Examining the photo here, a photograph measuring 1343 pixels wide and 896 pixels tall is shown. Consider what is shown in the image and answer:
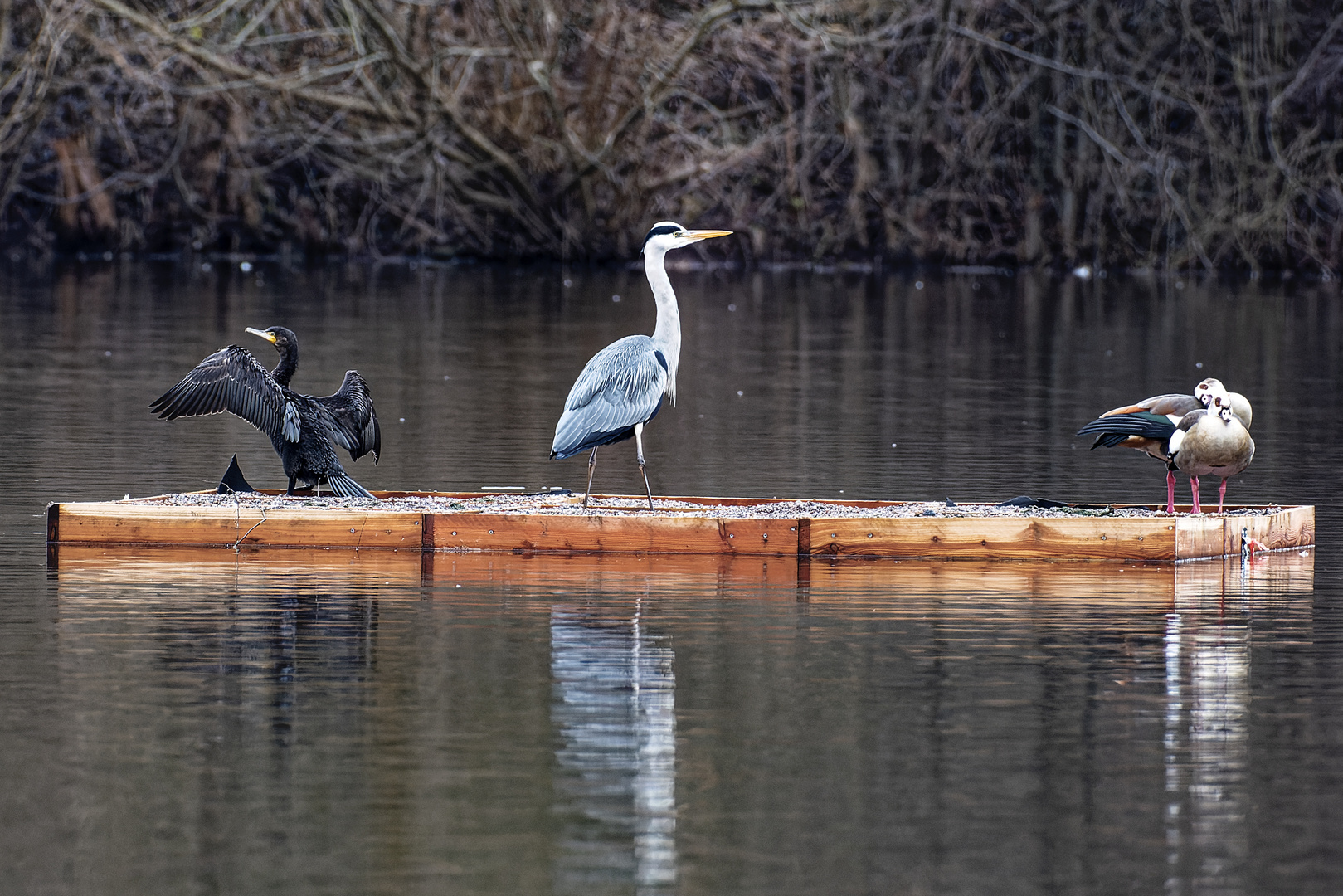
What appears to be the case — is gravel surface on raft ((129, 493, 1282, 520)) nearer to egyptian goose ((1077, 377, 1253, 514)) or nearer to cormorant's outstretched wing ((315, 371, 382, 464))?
egyptian goose ((1077, 377, 1253, 514))

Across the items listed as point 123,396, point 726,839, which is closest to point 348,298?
point 123,396

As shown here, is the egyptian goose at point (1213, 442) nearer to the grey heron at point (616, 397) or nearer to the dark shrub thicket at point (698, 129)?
the grey heron at point (616, 397)

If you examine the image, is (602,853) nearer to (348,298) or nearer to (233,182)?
(348,298)

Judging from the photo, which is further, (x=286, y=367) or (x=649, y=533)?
(x=286, y=367)

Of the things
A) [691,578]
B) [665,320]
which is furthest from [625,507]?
[691,578]

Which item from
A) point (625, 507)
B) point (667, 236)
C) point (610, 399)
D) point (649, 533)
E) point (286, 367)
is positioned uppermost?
point (667, 236)

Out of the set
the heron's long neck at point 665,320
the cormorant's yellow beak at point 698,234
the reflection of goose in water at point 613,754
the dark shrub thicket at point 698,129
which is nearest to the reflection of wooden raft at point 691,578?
the reflection of goose in water at point 613,754

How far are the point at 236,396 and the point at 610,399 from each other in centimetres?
202

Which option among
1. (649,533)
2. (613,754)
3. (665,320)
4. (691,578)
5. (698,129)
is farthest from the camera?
(698,129)

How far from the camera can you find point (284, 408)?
12758 millimetres

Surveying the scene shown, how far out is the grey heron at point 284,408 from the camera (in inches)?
501

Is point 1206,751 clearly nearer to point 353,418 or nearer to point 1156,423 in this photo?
point 1156,423

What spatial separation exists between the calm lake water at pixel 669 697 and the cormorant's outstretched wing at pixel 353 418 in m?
1.28

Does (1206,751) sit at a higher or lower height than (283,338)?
lower
